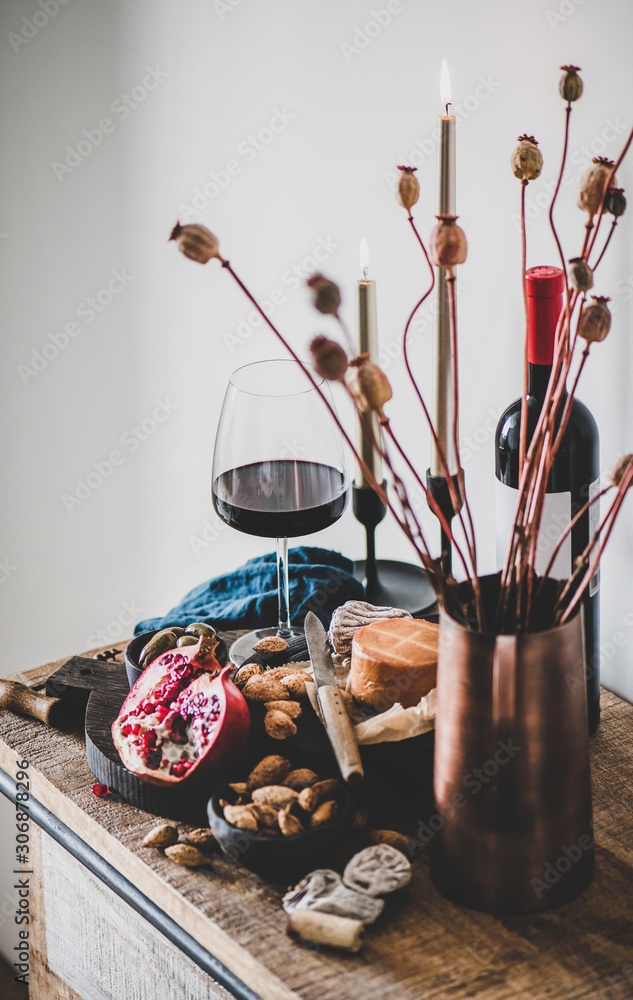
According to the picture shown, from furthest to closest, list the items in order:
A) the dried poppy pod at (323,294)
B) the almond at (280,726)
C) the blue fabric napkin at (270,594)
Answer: the blue fabric napkin at (270,594) < the almond at (280,726) < the dried poppy pod at (323,294)

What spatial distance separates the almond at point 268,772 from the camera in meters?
0.73

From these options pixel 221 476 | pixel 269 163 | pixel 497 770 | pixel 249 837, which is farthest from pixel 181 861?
pixel 269 163

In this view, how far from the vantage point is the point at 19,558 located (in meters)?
1.71

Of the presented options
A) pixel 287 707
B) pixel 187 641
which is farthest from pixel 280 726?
pixel 187 641

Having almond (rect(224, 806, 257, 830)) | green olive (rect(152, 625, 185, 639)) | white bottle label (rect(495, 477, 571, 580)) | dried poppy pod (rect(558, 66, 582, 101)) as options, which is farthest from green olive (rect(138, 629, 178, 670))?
dried poppy pod (rect(558, 66, 582, 101))

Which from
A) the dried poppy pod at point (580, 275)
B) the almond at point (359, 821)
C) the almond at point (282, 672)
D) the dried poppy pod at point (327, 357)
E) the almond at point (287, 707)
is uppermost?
the dried poppy pod at point (580, 275)

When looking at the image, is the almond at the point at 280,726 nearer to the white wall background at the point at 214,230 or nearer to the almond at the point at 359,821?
the almond at the point at 359,821

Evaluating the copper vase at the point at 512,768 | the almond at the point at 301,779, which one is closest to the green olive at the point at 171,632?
the almond at the point at 301,779

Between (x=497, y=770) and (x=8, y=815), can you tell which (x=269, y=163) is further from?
(x=8, y=815)

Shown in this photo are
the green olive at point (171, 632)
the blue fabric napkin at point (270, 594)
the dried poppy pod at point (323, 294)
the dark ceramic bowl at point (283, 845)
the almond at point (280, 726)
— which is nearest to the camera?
the dried poppy pod at point (323, 294)

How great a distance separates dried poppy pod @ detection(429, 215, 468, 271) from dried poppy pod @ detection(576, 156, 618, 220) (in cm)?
9

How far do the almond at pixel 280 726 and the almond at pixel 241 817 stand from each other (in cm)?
9

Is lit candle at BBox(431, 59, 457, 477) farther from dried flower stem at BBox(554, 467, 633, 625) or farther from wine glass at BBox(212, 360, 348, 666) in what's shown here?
dried flower stem at BBox(554, 467, 633, 625)

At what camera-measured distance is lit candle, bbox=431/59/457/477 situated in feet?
2.75
